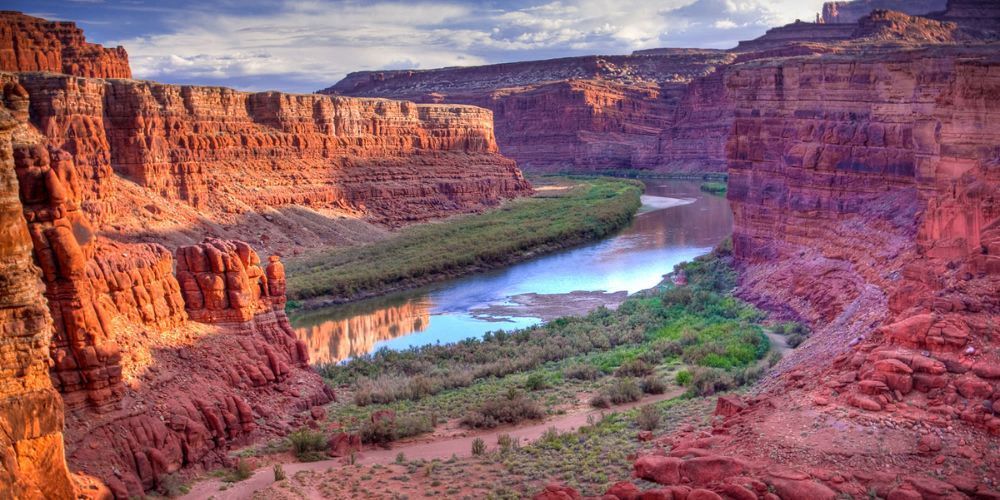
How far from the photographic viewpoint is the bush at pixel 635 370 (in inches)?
714

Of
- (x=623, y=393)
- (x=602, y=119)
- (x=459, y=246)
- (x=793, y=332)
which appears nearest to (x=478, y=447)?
(x=623, y=393)

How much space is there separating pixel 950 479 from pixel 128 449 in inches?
351

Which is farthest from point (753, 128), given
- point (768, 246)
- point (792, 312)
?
point (792, 312)

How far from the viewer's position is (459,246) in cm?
4116

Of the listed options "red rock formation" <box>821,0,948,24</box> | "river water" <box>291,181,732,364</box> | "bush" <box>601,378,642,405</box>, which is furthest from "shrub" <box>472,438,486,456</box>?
"red rock formation" <box>821,0,948,24</box>

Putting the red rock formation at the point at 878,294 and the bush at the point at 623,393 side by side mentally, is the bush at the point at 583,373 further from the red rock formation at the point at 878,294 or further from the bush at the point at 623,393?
the red rock formation at the point at 878,294

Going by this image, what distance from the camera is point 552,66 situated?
384ft

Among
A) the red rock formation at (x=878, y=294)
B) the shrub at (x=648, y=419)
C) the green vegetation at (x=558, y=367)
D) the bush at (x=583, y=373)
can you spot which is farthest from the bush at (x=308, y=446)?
the bush at (x=583, y=373)

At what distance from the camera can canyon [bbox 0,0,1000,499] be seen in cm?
952

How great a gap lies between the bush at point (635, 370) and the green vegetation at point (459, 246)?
15.0 metres

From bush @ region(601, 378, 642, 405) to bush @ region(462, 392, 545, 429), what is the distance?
1.34 meters

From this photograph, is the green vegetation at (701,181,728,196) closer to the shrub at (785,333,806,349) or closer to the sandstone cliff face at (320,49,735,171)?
the sandstone cliff face at (320,49,735,171)

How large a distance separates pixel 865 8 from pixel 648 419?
136 m

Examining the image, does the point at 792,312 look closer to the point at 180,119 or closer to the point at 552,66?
the point at 180,119
